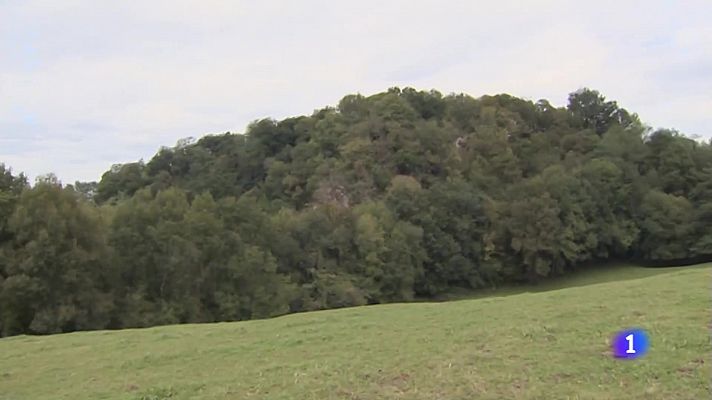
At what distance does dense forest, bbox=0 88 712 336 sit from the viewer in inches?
1251

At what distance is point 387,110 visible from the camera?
6981 centimetres

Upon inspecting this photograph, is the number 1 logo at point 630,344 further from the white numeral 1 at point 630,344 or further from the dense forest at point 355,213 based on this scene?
the dense forest at point 355,213

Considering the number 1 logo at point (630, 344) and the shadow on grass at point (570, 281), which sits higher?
the number 1 logo at point (630, 344)

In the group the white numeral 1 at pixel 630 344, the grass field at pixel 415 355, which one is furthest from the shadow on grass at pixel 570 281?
the white numeral 1 at pixel 630 344

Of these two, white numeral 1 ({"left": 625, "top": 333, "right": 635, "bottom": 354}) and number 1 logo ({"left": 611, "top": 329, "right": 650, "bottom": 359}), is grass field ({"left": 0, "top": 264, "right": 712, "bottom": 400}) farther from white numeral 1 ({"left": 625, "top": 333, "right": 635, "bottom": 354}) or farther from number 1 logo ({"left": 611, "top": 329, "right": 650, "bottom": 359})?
white numeral 1 ({"left": 625, "top": 333, "right": 635, "bottom": 354})

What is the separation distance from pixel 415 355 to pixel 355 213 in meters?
41.9

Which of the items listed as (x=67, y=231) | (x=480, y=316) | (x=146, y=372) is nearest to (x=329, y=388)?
(x=146, y=372)

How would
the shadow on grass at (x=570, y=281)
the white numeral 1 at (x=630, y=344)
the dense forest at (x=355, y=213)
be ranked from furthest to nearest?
the shadow on grass at (x=570, y=281)
the dense forest at (x=355, y=213)
the white numeral 1 at (x=630, y=344)

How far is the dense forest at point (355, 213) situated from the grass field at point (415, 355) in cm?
1495

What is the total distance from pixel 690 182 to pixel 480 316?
175 feet

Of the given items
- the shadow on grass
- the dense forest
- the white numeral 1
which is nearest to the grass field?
the white numeral 1

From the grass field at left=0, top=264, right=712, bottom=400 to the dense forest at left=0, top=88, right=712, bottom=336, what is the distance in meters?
15.0

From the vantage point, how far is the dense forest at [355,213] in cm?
3178

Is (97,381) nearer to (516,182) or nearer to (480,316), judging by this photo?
(480,316)
